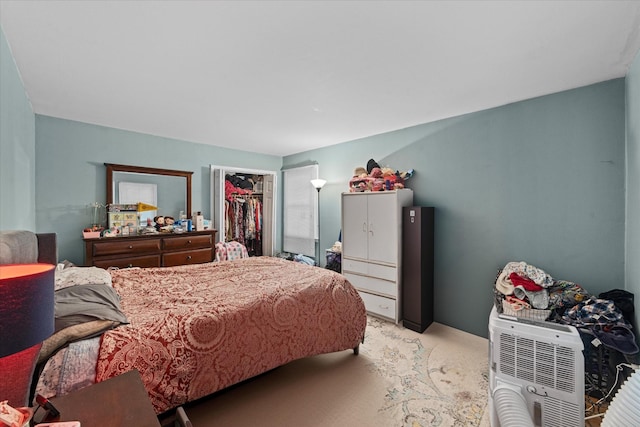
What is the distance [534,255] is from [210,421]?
304 cm

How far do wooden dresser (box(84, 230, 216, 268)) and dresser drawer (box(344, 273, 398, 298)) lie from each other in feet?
7.22

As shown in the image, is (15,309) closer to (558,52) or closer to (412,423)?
(412,423)

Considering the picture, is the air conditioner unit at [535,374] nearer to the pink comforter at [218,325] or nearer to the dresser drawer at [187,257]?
the pink comforter at [218,325]

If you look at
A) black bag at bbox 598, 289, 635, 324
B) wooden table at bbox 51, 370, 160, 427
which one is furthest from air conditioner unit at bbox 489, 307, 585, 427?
wooden table at bbox 51, 370, 160, 427

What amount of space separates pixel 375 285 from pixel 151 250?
9.67 feet

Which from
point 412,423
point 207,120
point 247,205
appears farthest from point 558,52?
point 247,205

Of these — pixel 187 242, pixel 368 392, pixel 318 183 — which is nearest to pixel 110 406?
pixel 368 392

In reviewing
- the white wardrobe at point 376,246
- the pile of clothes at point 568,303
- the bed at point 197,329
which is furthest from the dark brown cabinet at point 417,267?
the bed at point 197,329

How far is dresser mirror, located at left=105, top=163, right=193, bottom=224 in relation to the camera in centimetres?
359

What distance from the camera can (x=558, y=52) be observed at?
1840 mm

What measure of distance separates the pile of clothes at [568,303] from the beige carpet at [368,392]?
0.68 m

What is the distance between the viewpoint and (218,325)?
5.66ft

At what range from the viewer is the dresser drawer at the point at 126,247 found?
3.21 m

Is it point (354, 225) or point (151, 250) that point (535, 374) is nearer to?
point (354, 225)
